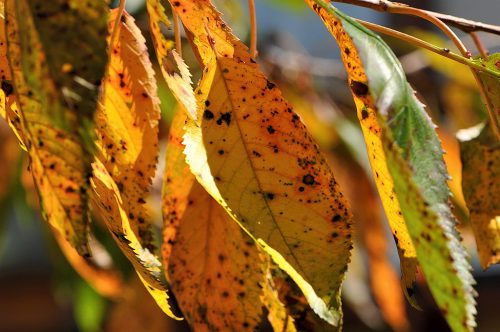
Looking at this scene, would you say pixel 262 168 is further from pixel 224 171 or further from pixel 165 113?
pixel 165 113

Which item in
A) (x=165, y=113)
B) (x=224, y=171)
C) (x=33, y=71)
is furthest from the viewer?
(x=165, y=113)

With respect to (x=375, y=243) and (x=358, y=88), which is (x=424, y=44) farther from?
(x=375, y=243)

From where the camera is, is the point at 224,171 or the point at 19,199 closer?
the point at 224,171

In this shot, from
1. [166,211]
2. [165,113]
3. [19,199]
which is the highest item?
[166,211]

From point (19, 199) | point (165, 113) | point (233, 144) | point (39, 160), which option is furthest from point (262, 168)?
point (19, 199)

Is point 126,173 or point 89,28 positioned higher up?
point 89,28

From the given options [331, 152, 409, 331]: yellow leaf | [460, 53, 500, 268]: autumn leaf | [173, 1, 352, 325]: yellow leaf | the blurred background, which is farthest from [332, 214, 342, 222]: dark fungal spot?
[331, 152, 409, 331]: yellow leaf

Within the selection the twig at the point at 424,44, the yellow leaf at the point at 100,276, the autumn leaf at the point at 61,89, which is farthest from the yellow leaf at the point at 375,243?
the autumn leaf at the point at 61,89
